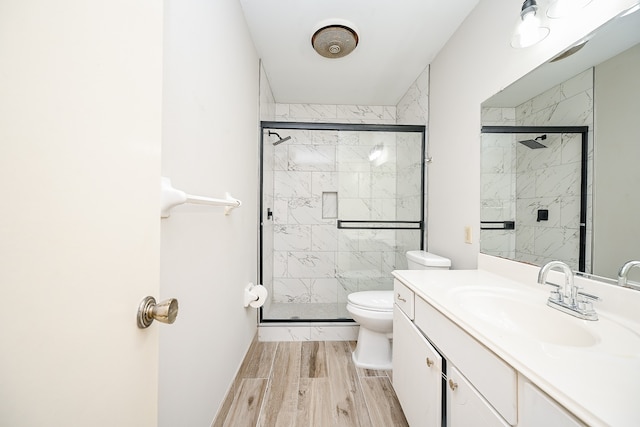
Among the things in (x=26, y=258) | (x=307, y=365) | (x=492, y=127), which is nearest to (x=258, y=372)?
(x=307, y=365)

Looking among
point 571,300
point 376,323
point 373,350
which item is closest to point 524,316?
point 571,300

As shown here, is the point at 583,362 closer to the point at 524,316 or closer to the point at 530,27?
the point at 524,316

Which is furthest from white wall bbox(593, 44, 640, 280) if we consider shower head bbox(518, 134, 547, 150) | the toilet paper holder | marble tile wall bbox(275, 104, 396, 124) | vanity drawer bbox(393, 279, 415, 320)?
marble tile wall bbox(275, 104, 396, 124)

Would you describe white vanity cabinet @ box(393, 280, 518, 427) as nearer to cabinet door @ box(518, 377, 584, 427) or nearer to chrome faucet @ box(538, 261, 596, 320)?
cabinet door @ box(518, 377, 584, 427)

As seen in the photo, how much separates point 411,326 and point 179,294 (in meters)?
1.02

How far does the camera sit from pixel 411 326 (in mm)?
1204

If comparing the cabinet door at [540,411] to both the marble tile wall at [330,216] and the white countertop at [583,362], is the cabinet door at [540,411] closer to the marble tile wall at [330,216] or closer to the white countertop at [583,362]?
the white countertop at [583,362]

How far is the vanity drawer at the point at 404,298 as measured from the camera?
4.03ft

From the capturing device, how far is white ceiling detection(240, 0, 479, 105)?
1.62m

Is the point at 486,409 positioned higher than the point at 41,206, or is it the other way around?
the point at 41,206

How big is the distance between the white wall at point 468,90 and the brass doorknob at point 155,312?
1.61 m

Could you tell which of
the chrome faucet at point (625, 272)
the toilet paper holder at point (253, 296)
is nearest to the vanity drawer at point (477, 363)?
the chrome faucet at point (625, 272)

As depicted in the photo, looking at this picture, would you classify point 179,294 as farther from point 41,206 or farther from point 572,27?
point 572,27

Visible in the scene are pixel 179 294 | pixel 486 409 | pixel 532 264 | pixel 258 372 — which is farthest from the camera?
pixel 258 372
